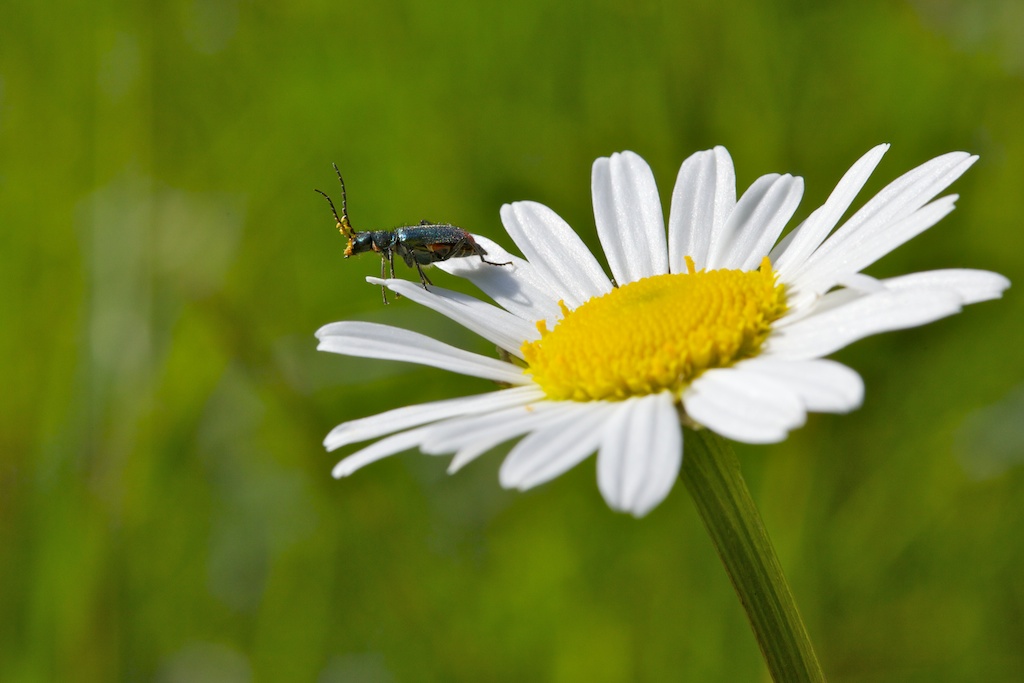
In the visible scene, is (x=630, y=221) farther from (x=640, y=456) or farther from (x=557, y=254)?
(x=640, y=456)

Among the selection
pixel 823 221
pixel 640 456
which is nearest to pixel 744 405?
pixel 640 456

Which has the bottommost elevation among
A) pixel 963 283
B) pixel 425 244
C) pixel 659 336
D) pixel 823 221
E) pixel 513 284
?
pixel 963 283

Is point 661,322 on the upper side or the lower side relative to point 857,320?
Result: upper

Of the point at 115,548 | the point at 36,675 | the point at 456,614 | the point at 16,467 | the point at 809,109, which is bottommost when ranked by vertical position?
the point at 456,614

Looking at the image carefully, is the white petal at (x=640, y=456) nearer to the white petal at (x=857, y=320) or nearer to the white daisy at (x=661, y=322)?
the white daisy at (x=661, y=322)

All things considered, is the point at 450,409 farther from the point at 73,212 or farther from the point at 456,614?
the point at 73,212

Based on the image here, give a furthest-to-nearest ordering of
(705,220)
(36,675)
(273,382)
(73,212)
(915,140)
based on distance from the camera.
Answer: (73,212) → (915,140) → (273,382) → (36,675) → (705,220)

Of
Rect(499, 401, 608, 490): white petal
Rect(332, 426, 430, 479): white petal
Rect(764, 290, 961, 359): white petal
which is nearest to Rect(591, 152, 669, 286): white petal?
Rect(764, 290, 961, 359): white petal

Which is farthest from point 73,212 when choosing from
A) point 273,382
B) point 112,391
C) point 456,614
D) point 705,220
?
point 705,220
